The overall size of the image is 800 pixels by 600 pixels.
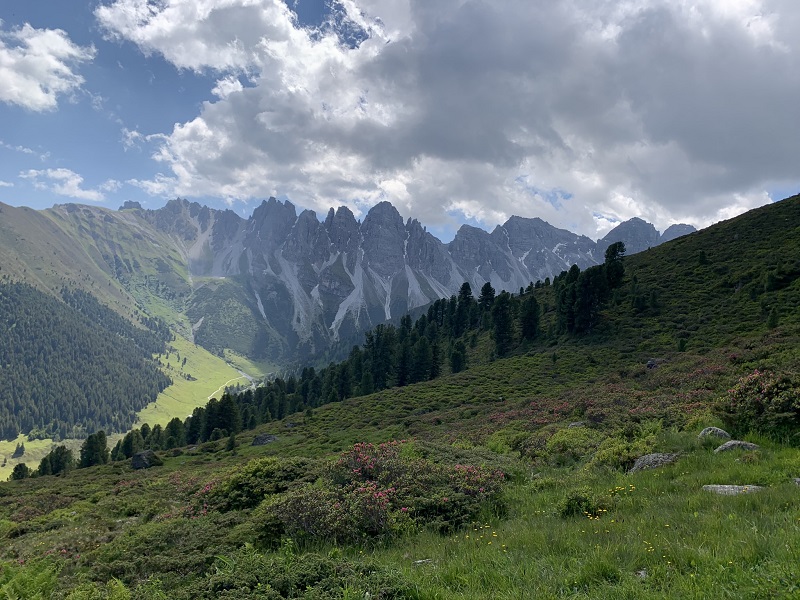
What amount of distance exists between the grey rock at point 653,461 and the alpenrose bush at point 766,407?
3133 mm

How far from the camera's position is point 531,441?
21.1m

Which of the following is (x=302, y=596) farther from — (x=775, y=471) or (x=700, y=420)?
(x=700, y=420)

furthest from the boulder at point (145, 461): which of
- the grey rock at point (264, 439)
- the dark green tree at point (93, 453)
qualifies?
the dark green tree at point (93, 453)

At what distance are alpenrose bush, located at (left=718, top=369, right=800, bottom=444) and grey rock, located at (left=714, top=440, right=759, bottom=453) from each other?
4.18ft

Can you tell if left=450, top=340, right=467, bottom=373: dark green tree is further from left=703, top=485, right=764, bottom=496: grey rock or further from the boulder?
left=703, top=485, right=764, bottom=496: grey rock

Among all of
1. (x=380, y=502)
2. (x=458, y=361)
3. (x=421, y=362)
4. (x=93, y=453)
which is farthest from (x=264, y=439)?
(x=380, y=502)

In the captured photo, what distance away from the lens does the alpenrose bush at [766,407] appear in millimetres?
12789

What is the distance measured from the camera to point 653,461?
43.2 feet

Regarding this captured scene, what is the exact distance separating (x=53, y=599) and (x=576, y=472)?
49.4ft

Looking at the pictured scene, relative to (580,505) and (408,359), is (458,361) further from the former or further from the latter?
(580,505)

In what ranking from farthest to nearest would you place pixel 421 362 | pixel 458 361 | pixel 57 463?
pixel 421 362
pixel 458 361
pixel 57 463

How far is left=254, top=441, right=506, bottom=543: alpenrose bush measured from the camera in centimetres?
1077

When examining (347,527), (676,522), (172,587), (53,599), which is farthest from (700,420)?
(53,599)

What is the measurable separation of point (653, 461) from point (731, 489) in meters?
3.98
